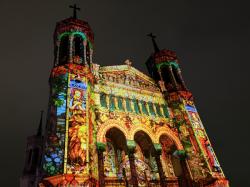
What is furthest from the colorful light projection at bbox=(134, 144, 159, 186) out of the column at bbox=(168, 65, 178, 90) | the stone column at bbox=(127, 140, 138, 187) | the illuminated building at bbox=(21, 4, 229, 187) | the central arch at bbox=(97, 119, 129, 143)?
the column at bbox=(168, 65, 178, 90)

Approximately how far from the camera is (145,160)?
1911cm

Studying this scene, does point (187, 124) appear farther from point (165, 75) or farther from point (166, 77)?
point (165, 75)

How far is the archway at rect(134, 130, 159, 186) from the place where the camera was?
1734 centimetres

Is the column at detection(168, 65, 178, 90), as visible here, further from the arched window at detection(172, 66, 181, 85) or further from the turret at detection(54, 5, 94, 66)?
the turret at detection(54, 5, 94, 66)

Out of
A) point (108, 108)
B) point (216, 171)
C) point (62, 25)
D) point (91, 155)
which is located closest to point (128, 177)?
point (91, 155)

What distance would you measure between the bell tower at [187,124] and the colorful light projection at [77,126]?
887cm

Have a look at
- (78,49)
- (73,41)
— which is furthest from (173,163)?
(73,41)

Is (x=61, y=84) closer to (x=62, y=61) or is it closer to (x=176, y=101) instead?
Result: (x=62, y=61)

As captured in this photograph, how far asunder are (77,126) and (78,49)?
8361 mm

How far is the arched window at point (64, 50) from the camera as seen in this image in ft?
59.4

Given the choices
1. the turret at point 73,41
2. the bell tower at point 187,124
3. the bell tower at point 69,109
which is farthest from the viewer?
the turret at point 73,41

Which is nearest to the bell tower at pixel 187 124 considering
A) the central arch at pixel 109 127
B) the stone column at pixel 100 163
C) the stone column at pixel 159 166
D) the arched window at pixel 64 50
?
the stone column at pixel 159 166

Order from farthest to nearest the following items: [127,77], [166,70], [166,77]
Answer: [166,70], [166,77], [127,77]

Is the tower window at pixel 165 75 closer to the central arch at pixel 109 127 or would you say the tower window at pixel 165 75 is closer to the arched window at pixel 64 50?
the central arch at pixel 109 127
